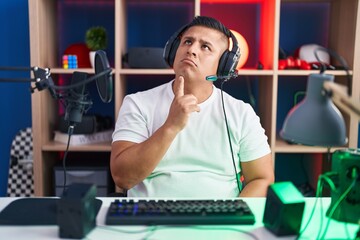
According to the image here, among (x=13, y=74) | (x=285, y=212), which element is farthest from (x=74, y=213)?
(x=13, y=74)

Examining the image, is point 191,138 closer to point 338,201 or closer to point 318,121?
point 338,201

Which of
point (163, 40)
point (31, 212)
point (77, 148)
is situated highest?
point (163, 40)

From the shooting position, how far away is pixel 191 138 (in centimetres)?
144

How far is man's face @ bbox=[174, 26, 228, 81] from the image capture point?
144 cm

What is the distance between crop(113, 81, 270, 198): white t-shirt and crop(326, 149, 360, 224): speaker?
0.51m

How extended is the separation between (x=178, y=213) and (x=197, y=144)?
55cm

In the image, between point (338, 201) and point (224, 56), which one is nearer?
point (338, 201)

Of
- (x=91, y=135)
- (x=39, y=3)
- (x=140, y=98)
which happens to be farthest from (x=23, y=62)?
(x=140, y=98)

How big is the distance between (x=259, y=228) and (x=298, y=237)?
82 mm

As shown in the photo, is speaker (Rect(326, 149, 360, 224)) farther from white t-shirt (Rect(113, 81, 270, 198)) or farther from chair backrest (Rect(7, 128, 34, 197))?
chair backrest (Rect(7, 128, 34, 197))

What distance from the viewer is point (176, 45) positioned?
1.51 metres

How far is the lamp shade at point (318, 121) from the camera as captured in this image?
713 millimetres

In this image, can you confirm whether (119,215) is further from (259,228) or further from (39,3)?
(39,3)

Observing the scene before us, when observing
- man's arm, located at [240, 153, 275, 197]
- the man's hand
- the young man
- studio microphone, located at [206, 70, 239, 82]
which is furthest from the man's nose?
man's arm, located at [240, 153, 275, 197]
